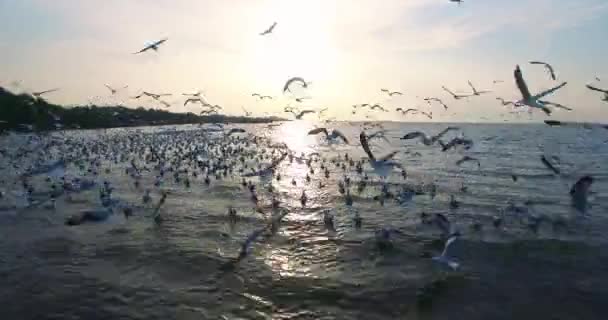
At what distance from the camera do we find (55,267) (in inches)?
467

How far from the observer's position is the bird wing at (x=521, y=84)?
10.5m

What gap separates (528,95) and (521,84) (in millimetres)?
740

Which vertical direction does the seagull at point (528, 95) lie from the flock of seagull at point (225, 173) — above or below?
above

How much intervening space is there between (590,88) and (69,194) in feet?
67.0

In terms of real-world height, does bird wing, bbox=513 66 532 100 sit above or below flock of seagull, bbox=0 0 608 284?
above

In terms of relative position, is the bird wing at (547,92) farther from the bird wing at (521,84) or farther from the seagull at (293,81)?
the seagull at (293,81)

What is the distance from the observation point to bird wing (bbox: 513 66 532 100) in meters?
10.5

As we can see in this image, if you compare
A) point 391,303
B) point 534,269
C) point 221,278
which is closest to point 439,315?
point 391,303

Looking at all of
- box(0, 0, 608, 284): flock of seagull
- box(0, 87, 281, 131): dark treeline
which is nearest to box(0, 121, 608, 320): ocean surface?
box(0, 0, 608, 284): flock of seagull

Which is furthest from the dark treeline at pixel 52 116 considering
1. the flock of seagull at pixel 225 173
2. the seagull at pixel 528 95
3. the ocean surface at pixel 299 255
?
the seagull at pixel 528 95

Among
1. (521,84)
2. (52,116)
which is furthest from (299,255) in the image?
(52,116)

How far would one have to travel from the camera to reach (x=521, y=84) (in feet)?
35.7

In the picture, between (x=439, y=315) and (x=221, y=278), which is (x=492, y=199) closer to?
(x=439, y=315)

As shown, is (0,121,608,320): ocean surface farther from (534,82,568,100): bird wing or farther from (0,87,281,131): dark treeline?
(0,87,281,131): dark treeline
